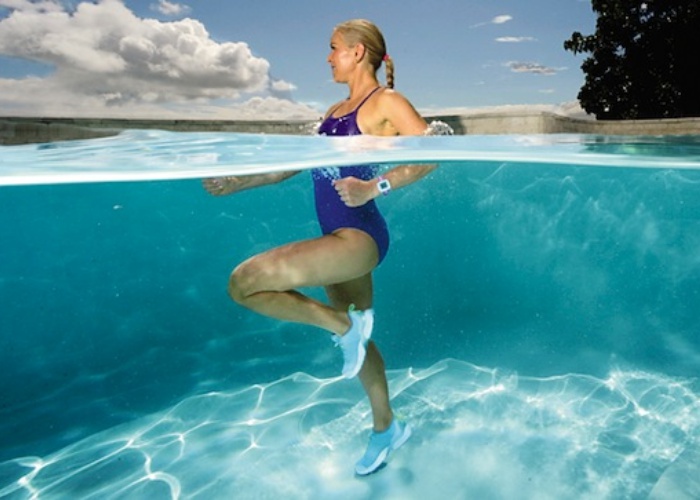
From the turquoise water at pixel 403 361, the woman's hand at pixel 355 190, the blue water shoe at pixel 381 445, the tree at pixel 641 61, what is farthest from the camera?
the tree at pixel 641 61

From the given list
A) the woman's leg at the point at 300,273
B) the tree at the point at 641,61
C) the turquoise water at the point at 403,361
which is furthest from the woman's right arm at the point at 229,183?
the tree at the point at 641,61

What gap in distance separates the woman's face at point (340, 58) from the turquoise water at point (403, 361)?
4.99 ft

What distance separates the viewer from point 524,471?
17.3 feet

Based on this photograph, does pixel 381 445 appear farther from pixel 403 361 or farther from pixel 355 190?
pixel 403 361

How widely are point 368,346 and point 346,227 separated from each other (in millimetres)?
1139

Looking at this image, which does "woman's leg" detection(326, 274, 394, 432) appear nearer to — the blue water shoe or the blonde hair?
the blue water shoe

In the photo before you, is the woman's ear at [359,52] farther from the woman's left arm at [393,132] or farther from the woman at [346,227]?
the woman's left arm at [393,132]

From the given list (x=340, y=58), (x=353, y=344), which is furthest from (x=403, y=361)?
(x=340, y=58)

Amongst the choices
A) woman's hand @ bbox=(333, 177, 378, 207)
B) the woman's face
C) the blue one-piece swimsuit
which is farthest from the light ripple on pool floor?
the woman's face

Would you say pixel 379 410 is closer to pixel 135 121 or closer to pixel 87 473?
pixel 87 473

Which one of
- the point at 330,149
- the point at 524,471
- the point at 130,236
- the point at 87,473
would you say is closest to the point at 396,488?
the point at 524,471

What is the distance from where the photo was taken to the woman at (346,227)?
3832 mm

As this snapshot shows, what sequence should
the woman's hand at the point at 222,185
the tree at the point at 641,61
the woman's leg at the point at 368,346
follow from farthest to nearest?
the tree at the point at 641,61, the woman's leg at the point at 368,346, the woman's hand at the point at 222,185

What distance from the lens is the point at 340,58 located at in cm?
415
